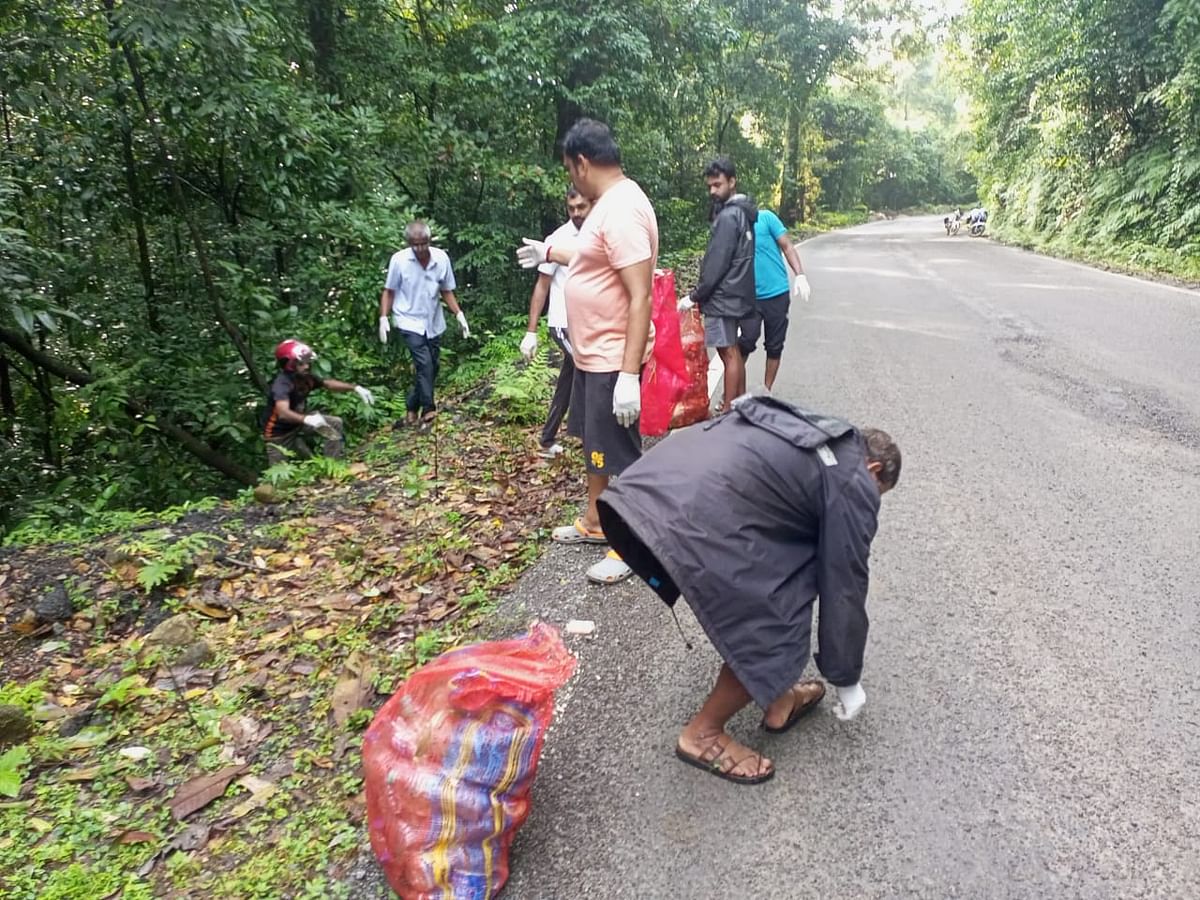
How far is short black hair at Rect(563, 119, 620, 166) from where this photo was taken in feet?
11.3

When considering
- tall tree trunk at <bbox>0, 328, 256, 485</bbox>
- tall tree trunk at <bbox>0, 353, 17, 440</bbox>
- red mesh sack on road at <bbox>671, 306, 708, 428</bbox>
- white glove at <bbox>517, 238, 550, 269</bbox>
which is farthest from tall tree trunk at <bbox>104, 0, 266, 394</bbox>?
red mesh sack on road at <bbox>671, 306, 708, 428</bbox>

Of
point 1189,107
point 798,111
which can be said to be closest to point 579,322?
point 1189,107

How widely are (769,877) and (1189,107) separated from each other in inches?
736

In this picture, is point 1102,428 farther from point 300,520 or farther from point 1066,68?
point 1066,68

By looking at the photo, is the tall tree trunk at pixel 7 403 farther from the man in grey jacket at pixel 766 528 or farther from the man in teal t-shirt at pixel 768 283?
the man in grey jacket at pixel 766 528

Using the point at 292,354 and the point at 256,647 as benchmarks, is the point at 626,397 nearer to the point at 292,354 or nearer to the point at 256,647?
the point at 256,647

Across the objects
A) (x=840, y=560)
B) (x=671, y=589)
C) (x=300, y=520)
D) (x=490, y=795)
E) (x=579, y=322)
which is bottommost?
(x=300, y=520)

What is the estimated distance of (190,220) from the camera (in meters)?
7.42

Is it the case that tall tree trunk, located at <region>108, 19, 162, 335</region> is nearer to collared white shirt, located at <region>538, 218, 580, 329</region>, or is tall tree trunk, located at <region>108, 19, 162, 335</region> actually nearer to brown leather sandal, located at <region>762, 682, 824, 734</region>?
collared white shirt, located at <region>538, 218, 580, 329</region>

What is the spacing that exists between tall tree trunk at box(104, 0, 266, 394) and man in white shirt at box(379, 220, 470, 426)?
5.13ft

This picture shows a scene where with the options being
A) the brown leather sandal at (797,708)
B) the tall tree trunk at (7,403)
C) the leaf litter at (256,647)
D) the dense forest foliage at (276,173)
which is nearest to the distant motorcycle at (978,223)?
the dense forest foliage at (276,173)

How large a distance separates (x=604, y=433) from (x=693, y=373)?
1942 mm

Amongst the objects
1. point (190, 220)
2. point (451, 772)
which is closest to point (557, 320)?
point (451, 772)

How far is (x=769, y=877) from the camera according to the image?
2217mm
